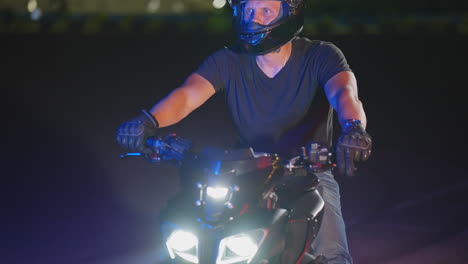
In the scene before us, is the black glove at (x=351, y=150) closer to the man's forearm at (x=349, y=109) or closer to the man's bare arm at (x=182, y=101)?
the man's forearm at (x=349, y=109)

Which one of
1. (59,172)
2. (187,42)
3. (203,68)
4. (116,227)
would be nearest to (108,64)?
(187,42)

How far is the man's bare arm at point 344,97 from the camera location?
129 inches

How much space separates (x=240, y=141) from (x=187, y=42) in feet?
60.4

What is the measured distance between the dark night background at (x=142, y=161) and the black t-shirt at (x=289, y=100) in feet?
6.09

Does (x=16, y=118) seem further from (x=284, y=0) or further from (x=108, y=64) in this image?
(x=284, y=0)

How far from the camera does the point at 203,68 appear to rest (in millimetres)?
3844

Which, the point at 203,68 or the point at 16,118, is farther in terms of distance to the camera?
the point at 16,118

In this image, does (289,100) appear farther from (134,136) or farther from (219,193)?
(219,193)

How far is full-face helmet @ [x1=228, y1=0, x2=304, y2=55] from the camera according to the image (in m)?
3.37

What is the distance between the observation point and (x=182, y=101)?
3686 mm

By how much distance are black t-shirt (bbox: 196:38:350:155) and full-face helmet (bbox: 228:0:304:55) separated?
249mm

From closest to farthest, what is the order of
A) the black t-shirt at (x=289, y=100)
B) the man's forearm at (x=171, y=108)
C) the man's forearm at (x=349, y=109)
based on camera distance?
the man's forearm at (x=349, y=109), the man's forearm at (x=171, y=108), the black t-shirt at (x=289, y=100)

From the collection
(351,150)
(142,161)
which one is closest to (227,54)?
(351,150)

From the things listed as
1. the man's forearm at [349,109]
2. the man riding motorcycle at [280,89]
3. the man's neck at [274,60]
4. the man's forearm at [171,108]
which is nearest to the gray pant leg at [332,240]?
the man riding motorcycle at [280,89]
